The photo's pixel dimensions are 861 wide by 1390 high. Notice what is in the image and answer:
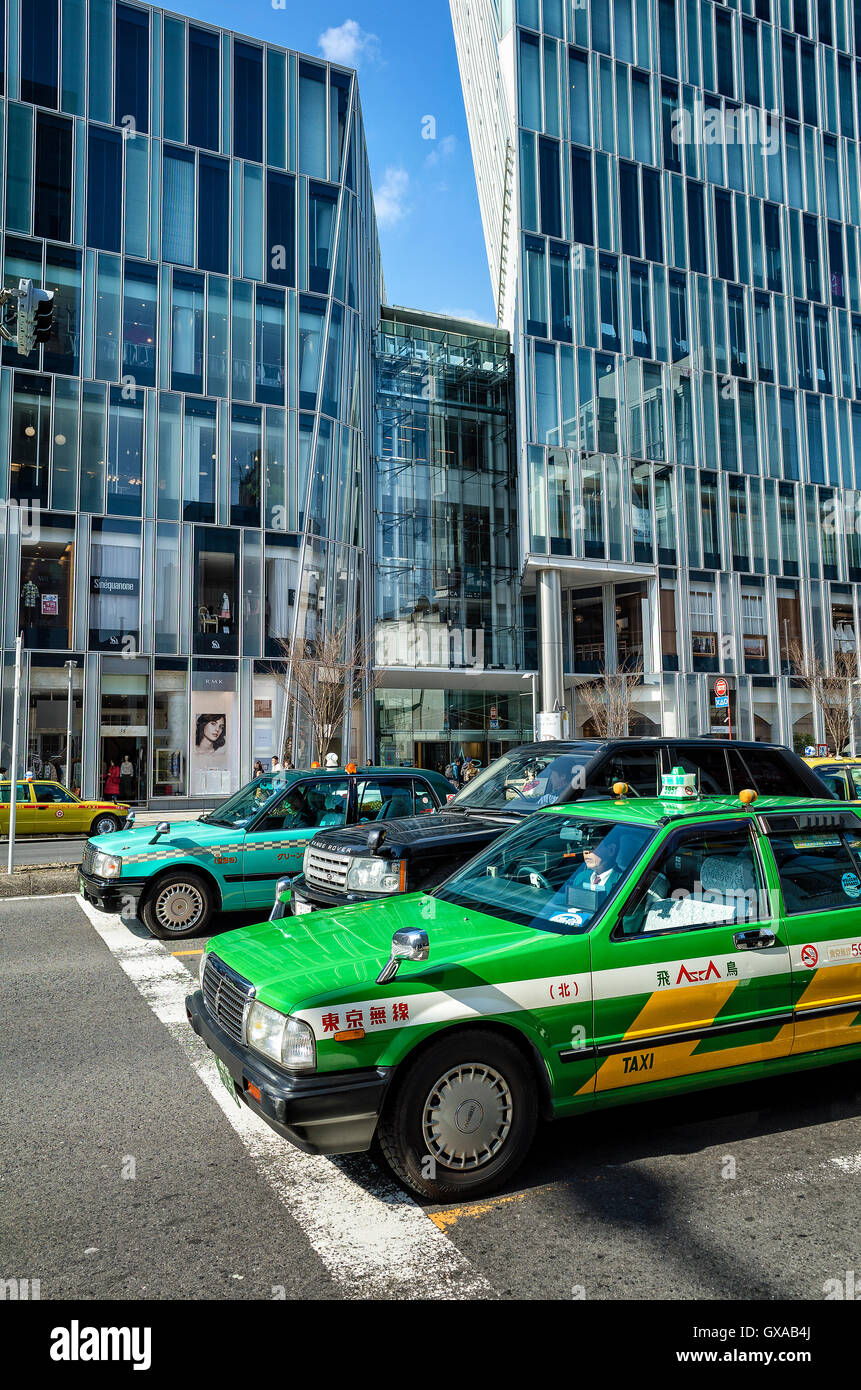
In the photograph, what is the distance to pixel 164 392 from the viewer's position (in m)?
32.4

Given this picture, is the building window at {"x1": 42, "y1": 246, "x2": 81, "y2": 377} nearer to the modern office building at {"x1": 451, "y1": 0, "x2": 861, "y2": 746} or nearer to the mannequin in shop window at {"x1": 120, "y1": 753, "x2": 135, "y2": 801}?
the mannequin in shop window at {"x1": 120, "y1": 753, "x2": 135, "y2": 801}

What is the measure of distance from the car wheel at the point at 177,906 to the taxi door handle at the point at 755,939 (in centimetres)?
651

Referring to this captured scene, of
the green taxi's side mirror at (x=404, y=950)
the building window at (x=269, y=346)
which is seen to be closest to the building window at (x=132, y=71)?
the building window at (x=269, y=346)

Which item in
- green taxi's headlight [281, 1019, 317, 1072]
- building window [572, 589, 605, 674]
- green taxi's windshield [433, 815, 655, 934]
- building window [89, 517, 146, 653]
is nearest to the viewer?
green taxi's headlight [281, 1019, 317, 1072]

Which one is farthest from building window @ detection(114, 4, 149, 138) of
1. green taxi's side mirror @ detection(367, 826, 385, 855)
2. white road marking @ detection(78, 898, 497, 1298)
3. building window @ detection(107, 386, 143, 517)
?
white road marking @ detection(78, 898, 497, 1298)

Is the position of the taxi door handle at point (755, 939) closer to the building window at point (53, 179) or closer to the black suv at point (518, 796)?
the black suv at point (518, 796)

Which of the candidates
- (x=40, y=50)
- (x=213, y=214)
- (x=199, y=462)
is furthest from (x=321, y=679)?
(x=40, y=50)

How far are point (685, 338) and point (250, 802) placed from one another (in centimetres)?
3888

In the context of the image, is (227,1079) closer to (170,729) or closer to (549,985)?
(549,985)

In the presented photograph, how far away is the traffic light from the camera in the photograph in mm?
11344

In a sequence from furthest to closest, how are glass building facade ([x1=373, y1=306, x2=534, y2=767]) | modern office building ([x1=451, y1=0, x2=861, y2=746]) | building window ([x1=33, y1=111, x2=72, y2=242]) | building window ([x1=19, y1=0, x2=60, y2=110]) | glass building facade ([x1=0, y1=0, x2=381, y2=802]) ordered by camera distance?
glass building facade ([x1=373, y1=306, x2=534, y2=767]) < modern office building ([x1=451, y1=0, x2=861, y2=746]) < building window ([x1=19, y1=0, x2=60, y2=110]) < building window ([x1=33, y1=111, x2=72, y2=242]) < glass building facade ([x1=0, y1=0, x2=381, y2=802])

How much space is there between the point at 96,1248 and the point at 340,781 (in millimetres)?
6754
